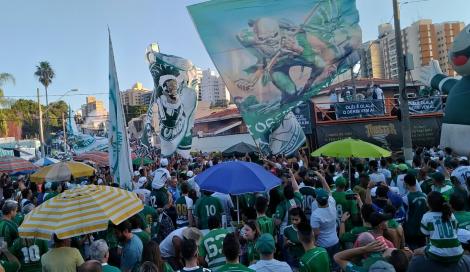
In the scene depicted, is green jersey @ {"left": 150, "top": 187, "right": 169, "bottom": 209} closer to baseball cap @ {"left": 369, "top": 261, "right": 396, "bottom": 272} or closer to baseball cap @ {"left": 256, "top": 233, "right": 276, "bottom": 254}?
baseball cap @ {"left": 256, "top": 233, "right": 276, "bottom": 254}

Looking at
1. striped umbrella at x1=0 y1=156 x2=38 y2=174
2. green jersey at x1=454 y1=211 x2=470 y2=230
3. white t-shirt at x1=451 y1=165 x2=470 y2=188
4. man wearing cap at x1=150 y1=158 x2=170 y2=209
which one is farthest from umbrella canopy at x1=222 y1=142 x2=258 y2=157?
green jersey at x1=454 y1=211 x2=470 y2=230

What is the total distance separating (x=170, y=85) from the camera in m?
14.6

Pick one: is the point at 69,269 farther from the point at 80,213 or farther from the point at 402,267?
the point at 402,267

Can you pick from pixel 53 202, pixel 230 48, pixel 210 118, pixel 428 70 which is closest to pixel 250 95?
pixel 230 48

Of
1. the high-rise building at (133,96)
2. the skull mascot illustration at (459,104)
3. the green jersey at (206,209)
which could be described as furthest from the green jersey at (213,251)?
the high-rise building at (133,96)

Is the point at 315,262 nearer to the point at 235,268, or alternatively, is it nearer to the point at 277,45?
the point at 235,268

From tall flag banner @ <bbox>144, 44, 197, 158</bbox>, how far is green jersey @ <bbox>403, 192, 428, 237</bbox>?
28.9 feet

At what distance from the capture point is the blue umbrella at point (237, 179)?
6.14 m

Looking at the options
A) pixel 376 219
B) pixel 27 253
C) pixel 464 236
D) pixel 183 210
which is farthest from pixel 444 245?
pixel 183 210

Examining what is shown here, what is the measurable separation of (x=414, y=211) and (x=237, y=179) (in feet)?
8.10

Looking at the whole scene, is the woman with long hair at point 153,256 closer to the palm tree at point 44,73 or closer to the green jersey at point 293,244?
the green jersey at point 293,244

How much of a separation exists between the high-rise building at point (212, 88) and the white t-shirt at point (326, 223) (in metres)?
103

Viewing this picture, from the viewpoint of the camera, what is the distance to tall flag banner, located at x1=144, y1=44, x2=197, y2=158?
14336 millimetres

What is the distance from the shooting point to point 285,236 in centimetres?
580
